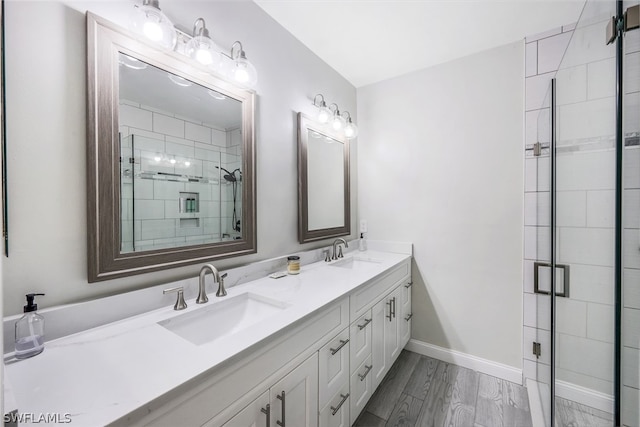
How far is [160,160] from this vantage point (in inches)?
45.2

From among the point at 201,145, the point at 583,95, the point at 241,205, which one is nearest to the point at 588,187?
the point at 583,95

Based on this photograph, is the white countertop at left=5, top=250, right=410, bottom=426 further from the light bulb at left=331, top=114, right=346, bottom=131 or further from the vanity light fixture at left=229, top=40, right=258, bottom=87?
the light bulb at left=331, top=114, right=346, bottom=131

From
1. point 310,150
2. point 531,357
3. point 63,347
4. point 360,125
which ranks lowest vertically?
point 531,357

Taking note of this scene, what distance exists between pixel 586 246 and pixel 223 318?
1.41 m

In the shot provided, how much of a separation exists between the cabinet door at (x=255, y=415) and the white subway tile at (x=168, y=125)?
1.06m

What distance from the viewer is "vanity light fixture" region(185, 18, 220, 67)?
3.90 feet

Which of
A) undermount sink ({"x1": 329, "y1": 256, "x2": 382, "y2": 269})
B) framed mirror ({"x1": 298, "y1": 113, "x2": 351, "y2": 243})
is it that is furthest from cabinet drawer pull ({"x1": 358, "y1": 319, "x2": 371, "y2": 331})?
framed mirror ({"x1": 298, "y1": 113, "x2": 351, "y2": 243})

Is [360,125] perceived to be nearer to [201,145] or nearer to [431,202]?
[431,202]

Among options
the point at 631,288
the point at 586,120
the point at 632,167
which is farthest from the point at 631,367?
the point at 586,120

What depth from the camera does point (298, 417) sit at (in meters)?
1.01

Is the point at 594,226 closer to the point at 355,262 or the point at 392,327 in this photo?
the point at 392,327

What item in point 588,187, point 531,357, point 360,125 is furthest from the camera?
point 360,125

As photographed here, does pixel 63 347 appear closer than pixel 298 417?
Yes

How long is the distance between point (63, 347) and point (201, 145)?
87cm
